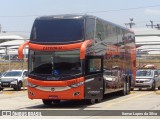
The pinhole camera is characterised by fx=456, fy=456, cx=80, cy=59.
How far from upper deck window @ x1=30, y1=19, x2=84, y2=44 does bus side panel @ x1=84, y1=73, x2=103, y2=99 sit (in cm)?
188

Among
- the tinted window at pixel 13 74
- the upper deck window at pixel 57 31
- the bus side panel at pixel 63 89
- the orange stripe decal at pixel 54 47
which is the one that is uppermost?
the upper deck window at pixel 57 31

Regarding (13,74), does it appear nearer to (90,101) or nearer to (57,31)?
(90,101)

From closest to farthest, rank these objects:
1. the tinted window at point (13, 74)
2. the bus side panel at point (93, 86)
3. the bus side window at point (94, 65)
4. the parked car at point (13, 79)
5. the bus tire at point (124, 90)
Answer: the bus side panel at point (93, 86)
the bus side window at point (94, 65)
the bus tire at point (124, 90)
the parked car at point (13, 79)
the tinted window at point (13, 74)

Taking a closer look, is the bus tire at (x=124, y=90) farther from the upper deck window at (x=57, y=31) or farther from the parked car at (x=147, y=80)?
the upper deck window at (x=57, y=31)

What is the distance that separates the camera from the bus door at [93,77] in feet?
64.1

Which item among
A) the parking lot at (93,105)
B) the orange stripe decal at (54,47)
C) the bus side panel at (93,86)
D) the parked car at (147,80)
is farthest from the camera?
the parked car at (147,80)

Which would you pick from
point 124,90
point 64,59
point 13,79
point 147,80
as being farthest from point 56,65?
point 13,79

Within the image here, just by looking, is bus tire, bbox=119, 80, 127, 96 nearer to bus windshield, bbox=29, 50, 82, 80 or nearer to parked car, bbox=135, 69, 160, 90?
parked car, bbox=135, 69, 160, 90

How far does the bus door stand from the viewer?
19531mm

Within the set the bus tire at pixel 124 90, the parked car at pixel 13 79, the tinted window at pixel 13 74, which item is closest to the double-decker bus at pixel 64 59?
the bus tire at pixel 124 90

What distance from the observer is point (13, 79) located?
35.7 m

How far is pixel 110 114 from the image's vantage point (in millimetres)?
16281

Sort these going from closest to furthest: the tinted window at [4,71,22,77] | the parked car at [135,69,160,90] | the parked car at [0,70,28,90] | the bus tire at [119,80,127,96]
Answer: the bus tire at [119,80,127,96] → the parked car at [135,69,160,90] → the parked car at [0,70,28,90] → the tinted window at [4,71,22,77]

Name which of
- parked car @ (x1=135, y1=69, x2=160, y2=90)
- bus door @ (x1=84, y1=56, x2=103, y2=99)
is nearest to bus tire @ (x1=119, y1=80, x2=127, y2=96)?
parked car @ (x1=135, y1=69, x2=160, y2=90)
